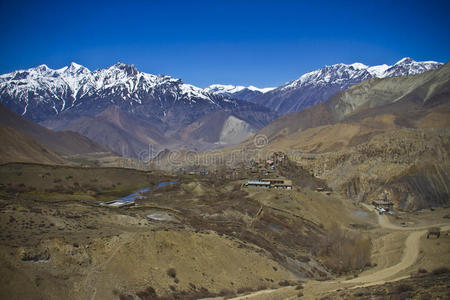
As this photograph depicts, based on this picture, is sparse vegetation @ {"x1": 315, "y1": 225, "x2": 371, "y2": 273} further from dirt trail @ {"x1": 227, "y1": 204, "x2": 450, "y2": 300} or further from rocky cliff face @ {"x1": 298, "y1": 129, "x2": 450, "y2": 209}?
rocky cliff face @ {"x1": 298, "y1": 129, "x2": 450, "y2": 209}

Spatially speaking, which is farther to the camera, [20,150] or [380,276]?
[20,150]

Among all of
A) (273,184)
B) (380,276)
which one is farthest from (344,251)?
(273,184)

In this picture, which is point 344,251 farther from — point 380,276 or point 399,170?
point 399,170

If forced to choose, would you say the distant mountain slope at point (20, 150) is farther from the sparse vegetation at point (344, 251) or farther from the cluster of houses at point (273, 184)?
the sparse vegetation at point (344, 251)

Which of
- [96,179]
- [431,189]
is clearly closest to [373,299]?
[96,179]

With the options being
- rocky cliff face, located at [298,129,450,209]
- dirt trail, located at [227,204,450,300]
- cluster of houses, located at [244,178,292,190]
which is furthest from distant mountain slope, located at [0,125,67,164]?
dirt trail, located at [227,204,450,300]

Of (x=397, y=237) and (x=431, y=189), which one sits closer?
(x=397, y=237)

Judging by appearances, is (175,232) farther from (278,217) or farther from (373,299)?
(278,217)

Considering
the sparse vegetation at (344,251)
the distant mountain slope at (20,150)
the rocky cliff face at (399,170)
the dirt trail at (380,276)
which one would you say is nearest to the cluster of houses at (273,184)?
the dirt trail at (380,276)
